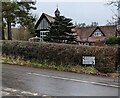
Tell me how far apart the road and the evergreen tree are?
21890 mm

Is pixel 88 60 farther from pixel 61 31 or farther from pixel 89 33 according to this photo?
pixel 89 33

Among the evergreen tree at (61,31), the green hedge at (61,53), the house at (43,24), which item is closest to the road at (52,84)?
the green hedge at (61,53)

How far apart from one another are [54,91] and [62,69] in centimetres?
581

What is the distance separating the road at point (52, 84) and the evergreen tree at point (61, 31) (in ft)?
71.8

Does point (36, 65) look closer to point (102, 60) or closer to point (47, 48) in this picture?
point (47, 48)

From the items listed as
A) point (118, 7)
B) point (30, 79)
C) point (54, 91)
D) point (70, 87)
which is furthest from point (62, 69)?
point (118, 7)

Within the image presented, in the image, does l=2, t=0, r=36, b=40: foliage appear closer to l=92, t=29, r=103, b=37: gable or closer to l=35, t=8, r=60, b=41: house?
l=35, t=8, r=60, b=41: house

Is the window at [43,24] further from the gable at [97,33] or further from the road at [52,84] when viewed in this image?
the road at [52,84]

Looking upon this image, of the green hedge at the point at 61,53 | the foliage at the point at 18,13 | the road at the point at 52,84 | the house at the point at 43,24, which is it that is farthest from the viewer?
the house at the point at 43,24

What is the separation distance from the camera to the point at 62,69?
623 inches

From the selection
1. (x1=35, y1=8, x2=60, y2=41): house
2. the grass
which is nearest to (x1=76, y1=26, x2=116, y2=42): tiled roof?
(x1=35, y1=8, x2=60, y2=41): house

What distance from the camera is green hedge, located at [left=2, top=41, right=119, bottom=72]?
51.3ft

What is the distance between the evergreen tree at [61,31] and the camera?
37062 mm

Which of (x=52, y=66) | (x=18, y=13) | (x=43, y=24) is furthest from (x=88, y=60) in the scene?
(x=43, y=24)
